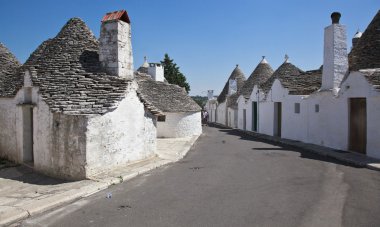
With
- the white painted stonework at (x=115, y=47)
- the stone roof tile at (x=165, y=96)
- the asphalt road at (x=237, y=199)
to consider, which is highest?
the white painted stonework at (x=115, y=47)

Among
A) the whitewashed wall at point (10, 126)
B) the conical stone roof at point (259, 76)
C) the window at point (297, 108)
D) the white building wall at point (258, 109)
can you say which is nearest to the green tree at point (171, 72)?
the conical stone roof at point (259, 76)

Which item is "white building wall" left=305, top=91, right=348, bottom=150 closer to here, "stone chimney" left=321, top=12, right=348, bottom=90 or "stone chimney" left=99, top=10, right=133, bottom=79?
"stone chimney" left=321, top=12, right=348, bottom=90

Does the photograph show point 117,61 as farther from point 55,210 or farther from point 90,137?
point 55,210

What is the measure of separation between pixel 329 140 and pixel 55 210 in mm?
11791

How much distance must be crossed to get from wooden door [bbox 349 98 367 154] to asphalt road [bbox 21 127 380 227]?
247 centimetres

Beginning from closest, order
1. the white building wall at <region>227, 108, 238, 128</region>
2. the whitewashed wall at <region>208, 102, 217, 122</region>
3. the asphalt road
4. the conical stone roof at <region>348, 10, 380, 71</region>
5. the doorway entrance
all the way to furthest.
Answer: the asphalt road
the doorway entrance
the conical stone roof at <region>348, 10, 380, 71</region>
the white building wall at <region>227, 108, 238, 128</region>
the whitewashed wall at <region>208, 102, 217, 122</region>

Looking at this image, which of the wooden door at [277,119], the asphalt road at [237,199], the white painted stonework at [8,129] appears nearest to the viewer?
the asphalt road at [237,199]

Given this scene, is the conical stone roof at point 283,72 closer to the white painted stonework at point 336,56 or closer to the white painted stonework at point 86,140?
the white painted stonework at point 336,56

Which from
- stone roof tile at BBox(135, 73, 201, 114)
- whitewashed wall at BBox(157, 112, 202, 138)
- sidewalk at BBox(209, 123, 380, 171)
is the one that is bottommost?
sidewalk at BBox(209, 123, 380, 171)

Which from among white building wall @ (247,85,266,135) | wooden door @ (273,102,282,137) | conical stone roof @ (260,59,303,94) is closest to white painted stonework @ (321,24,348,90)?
wooden door @ (273,102,282,137)

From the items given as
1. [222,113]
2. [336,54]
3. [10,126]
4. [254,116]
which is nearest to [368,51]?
[336,54]

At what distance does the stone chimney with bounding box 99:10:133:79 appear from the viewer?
1055 centimetres

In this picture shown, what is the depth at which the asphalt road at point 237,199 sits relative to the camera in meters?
5.46

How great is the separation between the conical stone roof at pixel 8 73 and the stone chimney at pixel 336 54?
12939 millimetres
